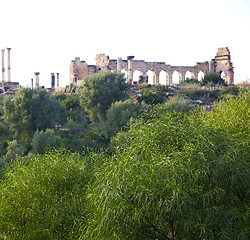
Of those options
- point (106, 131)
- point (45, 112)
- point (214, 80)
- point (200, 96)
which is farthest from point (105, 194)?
point (214, 80)

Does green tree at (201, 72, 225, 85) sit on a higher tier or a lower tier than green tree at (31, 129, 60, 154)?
higher

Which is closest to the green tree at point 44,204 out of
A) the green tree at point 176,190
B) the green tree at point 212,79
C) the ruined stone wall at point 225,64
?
the green tree at point 176,190

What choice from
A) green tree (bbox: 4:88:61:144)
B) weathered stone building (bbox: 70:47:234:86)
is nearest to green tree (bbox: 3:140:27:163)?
green tree (bbox: 4:88:61:144)

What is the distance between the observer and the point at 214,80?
46594mm

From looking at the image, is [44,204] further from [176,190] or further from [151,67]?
[151,67]

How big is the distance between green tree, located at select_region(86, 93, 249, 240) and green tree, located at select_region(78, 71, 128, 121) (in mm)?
23362

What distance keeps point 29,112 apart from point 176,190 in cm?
2194

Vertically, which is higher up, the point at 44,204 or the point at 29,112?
the point at 29,112

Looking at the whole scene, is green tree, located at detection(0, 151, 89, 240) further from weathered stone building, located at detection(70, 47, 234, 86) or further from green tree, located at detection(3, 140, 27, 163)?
weathered stone building, located at detection(70, 47, 234, 86)

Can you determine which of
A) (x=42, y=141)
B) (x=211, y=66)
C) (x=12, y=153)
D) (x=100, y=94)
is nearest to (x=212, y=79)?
(x=211, y=66)

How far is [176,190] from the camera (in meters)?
7.48

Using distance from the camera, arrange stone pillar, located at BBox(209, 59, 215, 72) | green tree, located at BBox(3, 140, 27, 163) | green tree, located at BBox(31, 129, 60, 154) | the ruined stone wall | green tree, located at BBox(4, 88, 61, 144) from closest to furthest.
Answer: green tree, located at BBox(3, 140, 27, 163)
green tree, located at BBox(31, 129, 60, 154)
green tree, located at BBox(4, 88, 61, 144)
the ruined stone wall
stone pillar, located at BBox(209, 59, 215, 72)

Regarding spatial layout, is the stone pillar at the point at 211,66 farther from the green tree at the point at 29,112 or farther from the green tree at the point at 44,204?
the green tree at the point at 44,204

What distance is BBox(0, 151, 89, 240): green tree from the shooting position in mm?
9156
